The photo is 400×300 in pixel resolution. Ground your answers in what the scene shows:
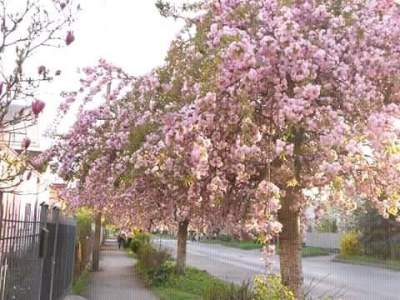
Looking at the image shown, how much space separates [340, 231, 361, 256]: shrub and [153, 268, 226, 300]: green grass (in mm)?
18859

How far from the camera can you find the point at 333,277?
26.8m

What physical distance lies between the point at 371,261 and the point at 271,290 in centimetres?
2861

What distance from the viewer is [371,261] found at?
3503cm

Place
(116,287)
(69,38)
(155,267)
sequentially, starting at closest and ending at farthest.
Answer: (69,38), (116,287), (155,267)

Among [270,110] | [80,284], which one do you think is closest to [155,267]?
[80,284]

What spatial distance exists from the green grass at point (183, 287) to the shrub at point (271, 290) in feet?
22.2

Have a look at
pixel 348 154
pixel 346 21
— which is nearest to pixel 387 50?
pixel 346 21

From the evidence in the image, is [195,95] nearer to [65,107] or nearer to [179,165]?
[179,165]

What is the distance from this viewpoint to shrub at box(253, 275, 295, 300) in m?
7.97

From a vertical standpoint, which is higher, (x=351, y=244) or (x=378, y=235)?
(x=378, y=235)

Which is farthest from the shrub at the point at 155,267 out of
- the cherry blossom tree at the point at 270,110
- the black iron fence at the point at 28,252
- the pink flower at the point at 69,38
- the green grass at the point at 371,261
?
the pink flower at the point at 69,38

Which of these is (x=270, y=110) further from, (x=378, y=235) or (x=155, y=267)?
(x=378, y=235)

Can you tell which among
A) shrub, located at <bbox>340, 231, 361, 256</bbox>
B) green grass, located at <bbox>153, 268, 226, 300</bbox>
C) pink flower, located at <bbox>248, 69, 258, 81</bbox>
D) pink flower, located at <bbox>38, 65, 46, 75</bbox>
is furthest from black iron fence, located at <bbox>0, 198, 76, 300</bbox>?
shrub, located at <bbox>340, 231, 361, 256</bbox>

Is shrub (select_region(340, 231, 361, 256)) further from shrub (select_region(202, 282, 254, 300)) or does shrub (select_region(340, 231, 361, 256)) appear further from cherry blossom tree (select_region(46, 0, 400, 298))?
cherry blossom tree (select_region(46, 0, 400, 298))
